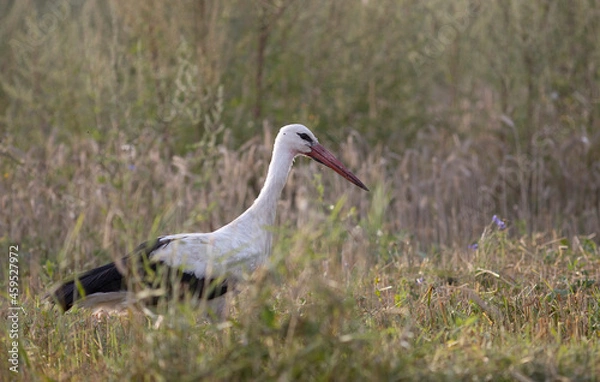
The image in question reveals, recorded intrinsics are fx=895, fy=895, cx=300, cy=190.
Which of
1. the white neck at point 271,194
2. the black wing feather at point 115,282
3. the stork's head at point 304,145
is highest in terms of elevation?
the stork's head at point 304,145

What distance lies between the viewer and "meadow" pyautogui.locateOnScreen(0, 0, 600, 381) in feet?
16.4

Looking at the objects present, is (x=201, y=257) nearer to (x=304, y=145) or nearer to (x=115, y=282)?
(x=115, y=282)

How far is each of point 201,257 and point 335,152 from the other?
433cm

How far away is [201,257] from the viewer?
509 cm

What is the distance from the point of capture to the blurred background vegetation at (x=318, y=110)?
24.5 ft

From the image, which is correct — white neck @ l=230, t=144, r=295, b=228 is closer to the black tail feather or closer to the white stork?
the white stork

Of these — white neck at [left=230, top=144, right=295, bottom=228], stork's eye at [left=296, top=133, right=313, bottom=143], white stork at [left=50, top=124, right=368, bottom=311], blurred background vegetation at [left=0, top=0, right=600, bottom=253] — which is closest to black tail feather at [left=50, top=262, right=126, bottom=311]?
white stork at [left=50, top=124, right=368, bottom=311]

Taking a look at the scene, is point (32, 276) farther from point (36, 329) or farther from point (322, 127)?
point (322, 127)

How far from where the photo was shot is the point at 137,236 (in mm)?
6641

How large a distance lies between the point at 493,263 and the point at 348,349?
9.53 feet

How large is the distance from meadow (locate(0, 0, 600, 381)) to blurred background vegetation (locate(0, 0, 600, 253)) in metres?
0.02

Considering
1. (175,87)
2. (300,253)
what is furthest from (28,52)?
(300,253)

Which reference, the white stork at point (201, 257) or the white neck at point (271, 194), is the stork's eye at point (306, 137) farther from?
the white neck at point (271, 194)

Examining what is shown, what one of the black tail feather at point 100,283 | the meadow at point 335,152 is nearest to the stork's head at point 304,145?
the meadow at point 335,152
